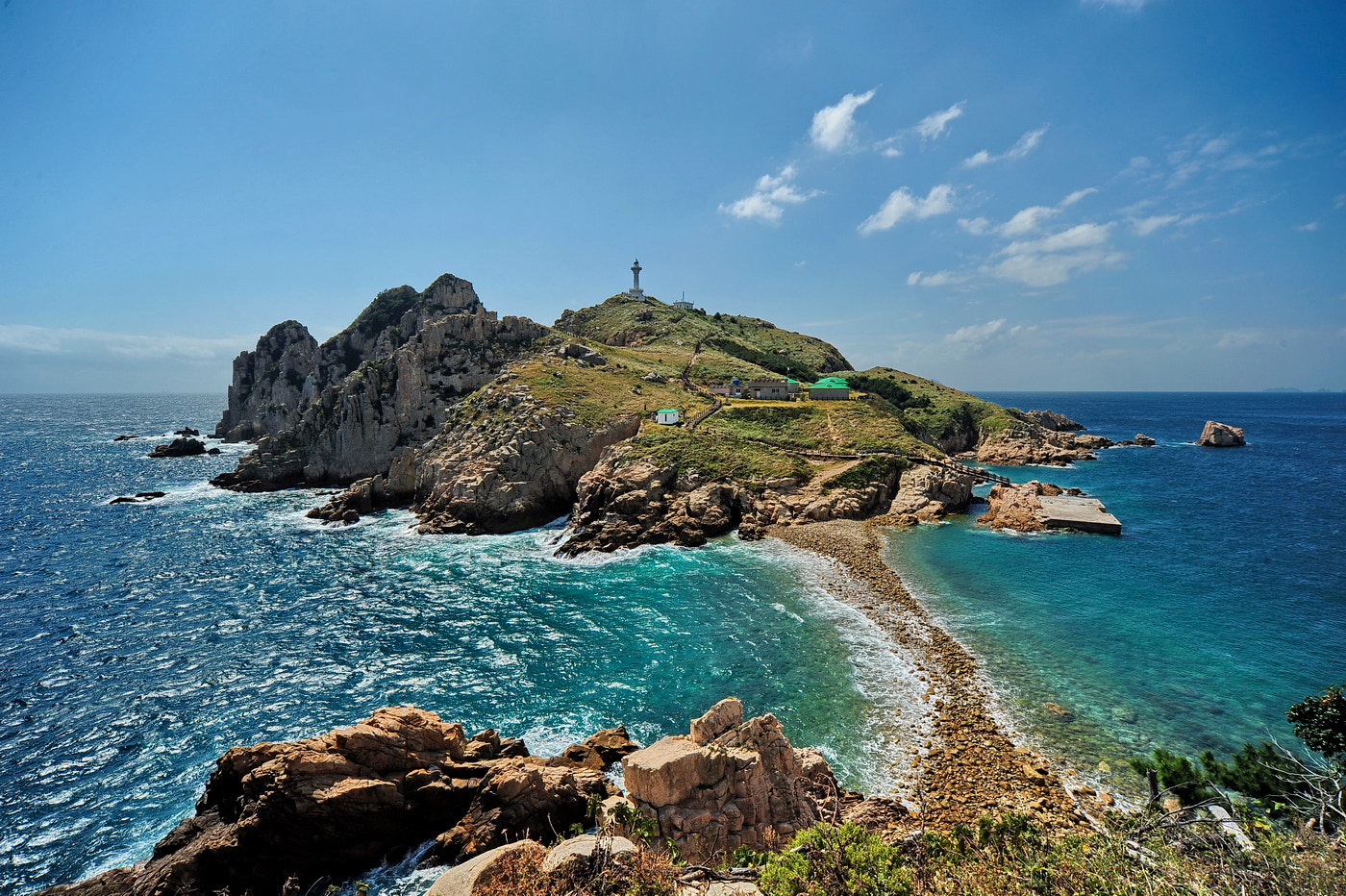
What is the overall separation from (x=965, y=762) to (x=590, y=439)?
46218 millimetres

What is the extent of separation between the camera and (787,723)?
72.4 ft

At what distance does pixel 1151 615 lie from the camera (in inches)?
1245

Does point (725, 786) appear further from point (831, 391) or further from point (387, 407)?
point (387, 407)

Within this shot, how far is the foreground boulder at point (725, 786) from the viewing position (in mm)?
14008

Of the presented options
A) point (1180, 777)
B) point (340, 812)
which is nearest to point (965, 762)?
point (1180, 777)

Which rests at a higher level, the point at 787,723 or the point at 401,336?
the point at 401,336

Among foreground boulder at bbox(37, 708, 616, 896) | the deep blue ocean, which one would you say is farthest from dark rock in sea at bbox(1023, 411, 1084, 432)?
foreground boulder at bbox(37, 708, 616, 896)

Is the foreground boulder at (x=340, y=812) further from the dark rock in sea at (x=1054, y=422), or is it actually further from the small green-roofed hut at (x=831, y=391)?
the dark rock in sea at (x=1054, y=422)

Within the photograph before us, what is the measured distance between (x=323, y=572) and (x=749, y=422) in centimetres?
4599

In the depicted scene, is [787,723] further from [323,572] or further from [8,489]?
[8,489]

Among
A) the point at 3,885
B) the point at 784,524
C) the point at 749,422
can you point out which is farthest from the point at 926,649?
the point at 749,422

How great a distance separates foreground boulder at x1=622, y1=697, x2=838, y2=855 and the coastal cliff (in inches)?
1150

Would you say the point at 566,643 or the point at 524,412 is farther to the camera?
the point at 524,412

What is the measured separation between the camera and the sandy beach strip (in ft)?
56.2
